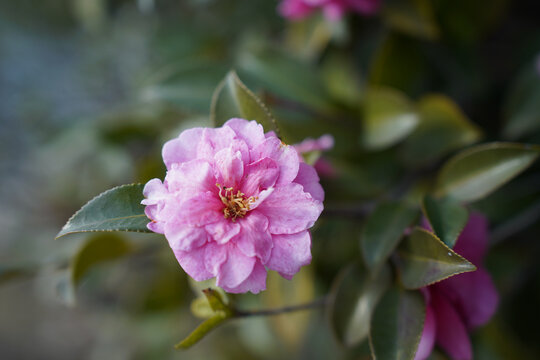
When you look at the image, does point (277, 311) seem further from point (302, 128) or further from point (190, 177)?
point (302, 128)

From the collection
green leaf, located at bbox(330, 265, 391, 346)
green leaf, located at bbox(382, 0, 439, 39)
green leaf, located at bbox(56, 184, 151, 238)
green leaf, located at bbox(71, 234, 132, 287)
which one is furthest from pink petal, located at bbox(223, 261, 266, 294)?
A: green leaf, located at bbox(382, 0, 439, 39)

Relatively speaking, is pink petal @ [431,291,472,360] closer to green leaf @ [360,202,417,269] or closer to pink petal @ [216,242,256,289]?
green leaf @ [360,202,417,269]

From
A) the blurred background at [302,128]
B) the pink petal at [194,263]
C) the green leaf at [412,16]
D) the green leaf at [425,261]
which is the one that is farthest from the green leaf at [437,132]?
the pink petal at [194,263]

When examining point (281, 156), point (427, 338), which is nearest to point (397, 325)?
point (427, 338)

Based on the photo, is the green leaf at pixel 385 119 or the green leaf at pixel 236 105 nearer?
the green leaf at pixel 236 105

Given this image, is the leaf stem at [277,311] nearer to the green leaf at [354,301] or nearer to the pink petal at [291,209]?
the green leaf at [354,301]

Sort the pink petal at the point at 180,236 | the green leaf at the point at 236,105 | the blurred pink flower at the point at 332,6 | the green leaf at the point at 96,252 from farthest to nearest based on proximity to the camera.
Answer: the blurred pink flower at the point at 332,6
the green leaf at the point at 96,252
the green leaf at the point at 236,105
the pink petal at the point at 180,236
